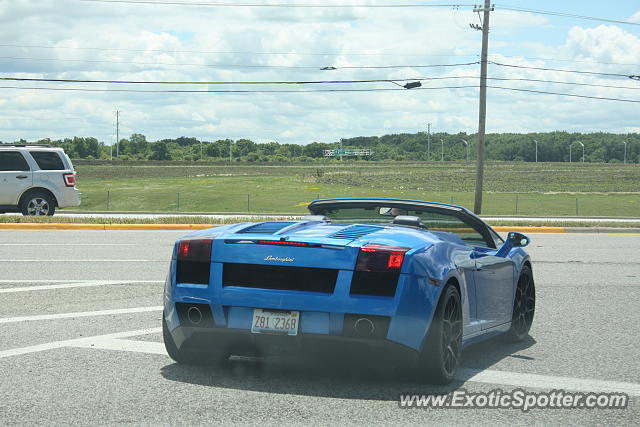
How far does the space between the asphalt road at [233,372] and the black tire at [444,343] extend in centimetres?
13

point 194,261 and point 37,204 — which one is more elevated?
point 194,261

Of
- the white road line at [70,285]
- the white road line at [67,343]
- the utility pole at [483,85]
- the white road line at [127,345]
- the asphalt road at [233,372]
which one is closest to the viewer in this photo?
the asphalt road at [233,372]

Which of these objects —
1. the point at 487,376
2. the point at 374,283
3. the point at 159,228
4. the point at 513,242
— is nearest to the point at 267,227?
the point at 374,283

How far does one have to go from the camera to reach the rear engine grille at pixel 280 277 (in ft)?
19.3

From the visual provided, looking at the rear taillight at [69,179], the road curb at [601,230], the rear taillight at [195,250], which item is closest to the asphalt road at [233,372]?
the rear taillight at [195,250]

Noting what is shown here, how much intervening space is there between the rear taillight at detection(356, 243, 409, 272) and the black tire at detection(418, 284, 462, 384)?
489mm

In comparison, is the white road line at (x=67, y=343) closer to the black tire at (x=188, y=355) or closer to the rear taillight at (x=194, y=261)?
the black tire at (x=188, y=355)

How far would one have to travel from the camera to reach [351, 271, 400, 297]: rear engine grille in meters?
5.79

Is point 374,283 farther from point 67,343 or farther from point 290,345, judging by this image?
point 67,343

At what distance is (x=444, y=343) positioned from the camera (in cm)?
619

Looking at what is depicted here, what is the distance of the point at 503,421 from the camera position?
209 inches

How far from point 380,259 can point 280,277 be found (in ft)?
2.22

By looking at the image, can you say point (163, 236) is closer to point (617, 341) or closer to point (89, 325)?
point (89, 325)

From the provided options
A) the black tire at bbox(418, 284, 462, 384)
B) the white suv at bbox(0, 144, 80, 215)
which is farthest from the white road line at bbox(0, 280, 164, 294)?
the white suv at bbox(0, 144, 80, 215)
